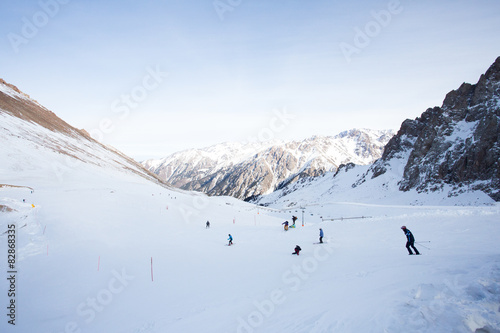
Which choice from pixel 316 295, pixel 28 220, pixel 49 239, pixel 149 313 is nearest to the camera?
pixel 316 295

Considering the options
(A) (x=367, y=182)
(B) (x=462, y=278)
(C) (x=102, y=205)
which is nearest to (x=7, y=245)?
(C) (x=102, y=205)

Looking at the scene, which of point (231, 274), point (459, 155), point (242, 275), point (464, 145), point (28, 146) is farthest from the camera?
point (464, 145)

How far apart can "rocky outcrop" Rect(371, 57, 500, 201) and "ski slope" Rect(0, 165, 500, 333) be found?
32717 mm

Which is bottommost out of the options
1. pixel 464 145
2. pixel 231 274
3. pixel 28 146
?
pixel 231 274

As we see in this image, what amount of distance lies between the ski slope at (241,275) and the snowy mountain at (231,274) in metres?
0.06

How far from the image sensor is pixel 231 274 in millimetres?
14383

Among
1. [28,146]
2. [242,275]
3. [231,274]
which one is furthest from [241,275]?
[28,146]

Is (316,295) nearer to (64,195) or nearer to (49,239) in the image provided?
(49,239)

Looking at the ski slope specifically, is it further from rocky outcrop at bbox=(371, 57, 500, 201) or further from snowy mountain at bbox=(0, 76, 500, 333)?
rocky outcrop at bbox=(371, 57, 500, 201)

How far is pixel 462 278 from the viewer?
769cm

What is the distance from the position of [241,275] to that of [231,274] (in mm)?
732

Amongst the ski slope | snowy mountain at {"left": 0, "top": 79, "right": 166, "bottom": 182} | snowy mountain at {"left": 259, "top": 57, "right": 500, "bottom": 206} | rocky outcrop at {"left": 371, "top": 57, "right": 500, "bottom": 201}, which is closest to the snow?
the ski slope

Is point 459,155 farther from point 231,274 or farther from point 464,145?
point 231,274

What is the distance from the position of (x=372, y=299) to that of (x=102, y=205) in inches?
1154
